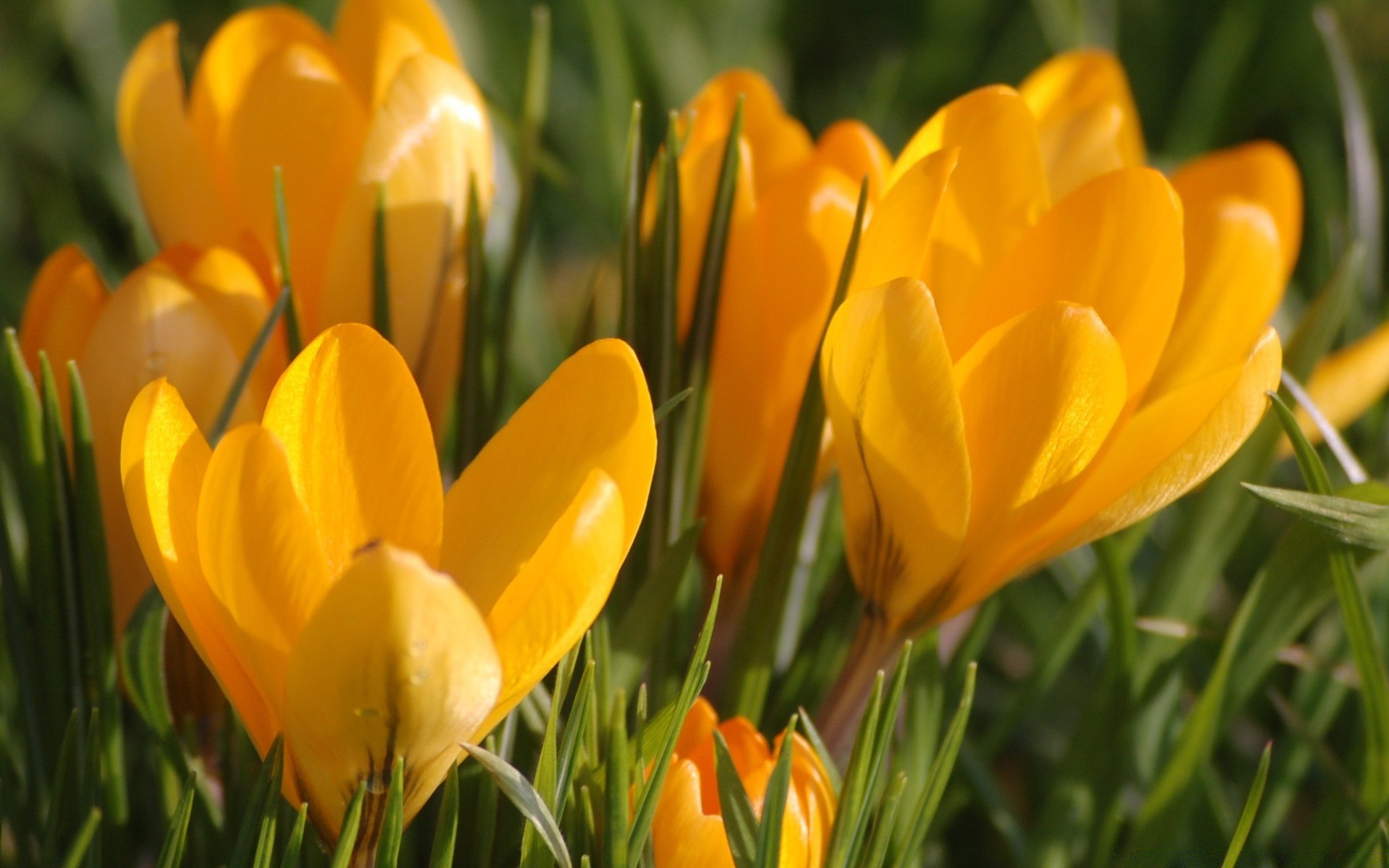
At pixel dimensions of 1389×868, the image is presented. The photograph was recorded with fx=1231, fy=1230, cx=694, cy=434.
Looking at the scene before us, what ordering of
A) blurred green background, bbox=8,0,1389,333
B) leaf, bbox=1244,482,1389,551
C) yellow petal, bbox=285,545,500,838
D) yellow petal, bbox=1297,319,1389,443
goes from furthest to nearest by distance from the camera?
blurred green background, bbox=8,0,1389,333 → yellow petal, bbox=1297,319,1389,443 → leaf, bbox=1244,482,1389,551 → yellow petal, bbox=285,545,500,838

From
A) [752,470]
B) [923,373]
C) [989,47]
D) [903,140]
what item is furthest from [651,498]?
[989,47]

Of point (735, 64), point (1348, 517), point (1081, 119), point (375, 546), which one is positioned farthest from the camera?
point (735, 64)

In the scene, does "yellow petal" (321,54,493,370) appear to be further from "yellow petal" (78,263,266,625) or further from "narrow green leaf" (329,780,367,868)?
"narrow green leaf" (329,780,367,868)

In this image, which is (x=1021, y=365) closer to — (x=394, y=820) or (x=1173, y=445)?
(x=1173, y=445)

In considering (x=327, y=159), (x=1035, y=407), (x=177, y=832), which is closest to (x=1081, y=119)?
(x=1035, y=407)

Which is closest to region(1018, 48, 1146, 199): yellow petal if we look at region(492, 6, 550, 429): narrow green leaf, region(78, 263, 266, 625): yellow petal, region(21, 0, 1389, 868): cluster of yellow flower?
region(21, 0, 1389, 868): cluster of yellow flower
